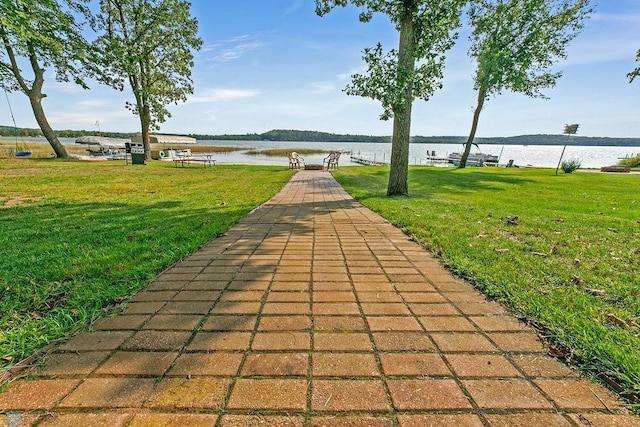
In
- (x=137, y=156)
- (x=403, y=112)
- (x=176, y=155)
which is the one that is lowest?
(x=137, y=156)

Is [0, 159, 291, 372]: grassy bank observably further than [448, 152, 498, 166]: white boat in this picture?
No

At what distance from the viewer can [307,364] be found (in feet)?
5.21

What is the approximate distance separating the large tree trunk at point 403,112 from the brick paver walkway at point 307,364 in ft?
19.5

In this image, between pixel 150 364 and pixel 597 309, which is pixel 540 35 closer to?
pixel 597 309

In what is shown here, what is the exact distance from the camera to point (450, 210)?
6.23 metres

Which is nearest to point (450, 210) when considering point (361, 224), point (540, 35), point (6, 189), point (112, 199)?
point (361, 224)

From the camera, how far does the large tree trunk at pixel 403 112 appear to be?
24.1ft

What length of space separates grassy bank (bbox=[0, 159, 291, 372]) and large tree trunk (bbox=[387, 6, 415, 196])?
3.86 m

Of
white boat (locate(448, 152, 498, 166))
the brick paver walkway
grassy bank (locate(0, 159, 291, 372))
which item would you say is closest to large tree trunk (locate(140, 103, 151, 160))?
grassy bank (locate(0, 159, 291, 372))

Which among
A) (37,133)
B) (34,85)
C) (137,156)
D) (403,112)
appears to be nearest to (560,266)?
(403,112)

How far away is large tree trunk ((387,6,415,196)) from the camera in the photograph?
7.34 metres

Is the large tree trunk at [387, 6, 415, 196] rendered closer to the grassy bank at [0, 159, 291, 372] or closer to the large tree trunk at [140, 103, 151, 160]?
the grassy bank at [0, 159, 291, 372]

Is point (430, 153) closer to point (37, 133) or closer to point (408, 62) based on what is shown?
point (408, 62)

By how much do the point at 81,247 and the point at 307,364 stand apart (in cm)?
356
